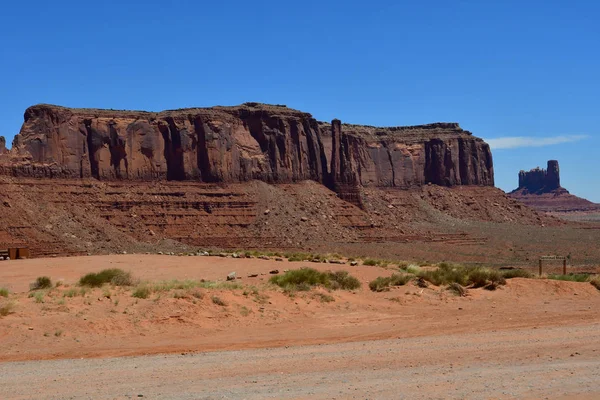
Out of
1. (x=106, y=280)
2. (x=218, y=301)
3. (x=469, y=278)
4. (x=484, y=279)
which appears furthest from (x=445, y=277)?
(x=106, y=280)

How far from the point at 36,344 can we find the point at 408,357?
313 inches

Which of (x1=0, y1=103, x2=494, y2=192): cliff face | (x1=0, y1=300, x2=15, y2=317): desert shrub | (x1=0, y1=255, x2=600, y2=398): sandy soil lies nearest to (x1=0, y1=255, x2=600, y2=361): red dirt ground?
(x1=0, y1=255, x2=600, y2=398): sandy soil

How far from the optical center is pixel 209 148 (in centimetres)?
8031

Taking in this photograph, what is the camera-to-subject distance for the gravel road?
12.0m

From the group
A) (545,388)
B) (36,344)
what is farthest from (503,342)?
(36,344)

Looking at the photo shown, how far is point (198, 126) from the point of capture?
8131 cm

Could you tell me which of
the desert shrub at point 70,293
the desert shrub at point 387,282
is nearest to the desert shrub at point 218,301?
the desert shrub at point 70,293

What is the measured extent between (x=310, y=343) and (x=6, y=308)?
Result: 24.6 feet

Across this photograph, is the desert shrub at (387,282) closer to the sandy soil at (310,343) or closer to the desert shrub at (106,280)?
the sandy soil at (310,343)

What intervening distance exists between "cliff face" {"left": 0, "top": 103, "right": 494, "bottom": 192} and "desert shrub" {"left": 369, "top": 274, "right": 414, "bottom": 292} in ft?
152

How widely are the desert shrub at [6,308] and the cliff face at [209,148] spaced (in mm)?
48179

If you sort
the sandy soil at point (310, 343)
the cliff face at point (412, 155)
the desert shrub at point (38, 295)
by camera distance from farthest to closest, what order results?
1. the cliff face at point (412, 155)
2. the desert shrub at point (38, 295)
3. the sandy soil at point (310, 343)

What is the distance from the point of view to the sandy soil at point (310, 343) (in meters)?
12.5

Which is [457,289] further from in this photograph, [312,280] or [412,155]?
[412,155]
